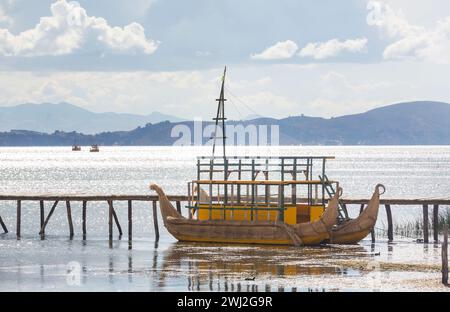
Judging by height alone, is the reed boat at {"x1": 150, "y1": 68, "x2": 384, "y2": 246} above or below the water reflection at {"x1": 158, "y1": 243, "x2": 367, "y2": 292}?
above

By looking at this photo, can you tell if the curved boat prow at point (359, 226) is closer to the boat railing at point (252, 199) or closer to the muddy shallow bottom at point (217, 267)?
the muddy shallow bottom at point (217, 267)

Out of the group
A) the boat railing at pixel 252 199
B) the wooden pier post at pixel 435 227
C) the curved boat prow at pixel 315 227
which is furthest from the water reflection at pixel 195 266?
the wooden pier post at pixel 435 227

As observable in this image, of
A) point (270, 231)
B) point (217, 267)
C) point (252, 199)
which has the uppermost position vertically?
point (252, 199)

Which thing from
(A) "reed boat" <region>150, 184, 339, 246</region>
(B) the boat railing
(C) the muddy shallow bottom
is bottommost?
(C) the muddy shallow bottom

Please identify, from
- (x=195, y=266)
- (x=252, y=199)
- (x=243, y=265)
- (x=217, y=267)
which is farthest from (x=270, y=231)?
(x=217, y=267)

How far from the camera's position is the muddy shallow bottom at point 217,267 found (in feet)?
122

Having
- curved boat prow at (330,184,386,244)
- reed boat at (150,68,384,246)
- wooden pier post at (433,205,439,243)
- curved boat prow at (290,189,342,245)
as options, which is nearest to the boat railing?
reed boat at (150,68,384,246)

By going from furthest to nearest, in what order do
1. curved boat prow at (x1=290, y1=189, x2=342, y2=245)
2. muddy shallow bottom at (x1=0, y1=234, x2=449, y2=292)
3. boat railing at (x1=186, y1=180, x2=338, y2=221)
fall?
Answer: boat railing at (x1=186, y1=180, x2=338, y2=221), curved boat prow at (x1=290, y1=189, x2=342, y2=245), muddy shallow bottom at (x1=0, y1=234, x2=449, y2=292)

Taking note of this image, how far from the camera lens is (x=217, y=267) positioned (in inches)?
1661

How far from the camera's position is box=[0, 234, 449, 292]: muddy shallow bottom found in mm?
37219

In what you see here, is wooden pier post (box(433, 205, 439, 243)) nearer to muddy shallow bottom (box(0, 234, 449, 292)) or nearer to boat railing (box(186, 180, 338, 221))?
muddy shallow bottom (box(0, 234, 449, 292))

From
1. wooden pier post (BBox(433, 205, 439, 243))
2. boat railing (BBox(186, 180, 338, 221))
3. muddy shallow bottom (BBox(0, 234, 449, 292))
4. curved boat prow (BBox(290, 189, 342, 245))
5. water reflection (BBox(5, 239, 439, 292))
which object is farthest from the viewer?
wooden pier post (BBox(433, 205, 439, 243))

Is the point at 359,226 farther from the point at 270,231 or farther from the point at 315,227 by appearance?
the point at 270,231
